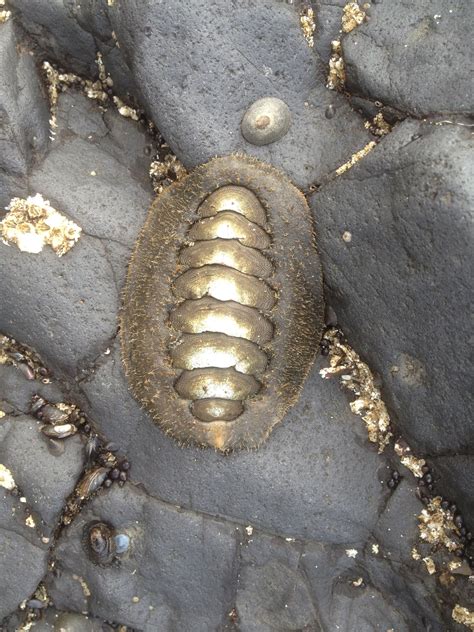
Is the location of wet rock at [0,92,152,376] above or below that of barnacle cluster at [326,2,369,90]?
below

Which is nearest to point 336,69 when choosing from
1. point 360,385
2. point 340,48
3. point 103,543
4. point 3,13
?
point 340,48

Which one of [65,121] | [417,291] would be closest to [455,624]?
[417,291]

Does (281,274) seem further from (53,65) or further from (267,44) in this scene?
(53,65)

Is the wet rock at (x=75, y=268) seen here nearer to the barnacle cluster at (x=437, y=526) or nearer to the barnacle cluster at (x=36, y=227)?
the barnacle cluster at (x=36, y=227)

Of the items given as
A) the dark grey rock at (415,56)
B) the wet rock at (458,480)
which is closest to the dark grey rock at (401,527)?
the wet rock at (458,480)

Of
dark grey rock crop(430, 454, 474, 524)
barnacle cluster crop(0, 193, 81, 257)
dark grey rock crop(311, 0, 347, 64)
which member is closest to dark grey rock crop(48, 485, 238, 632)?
dark grey rock crop(430, 454, 474, 524)

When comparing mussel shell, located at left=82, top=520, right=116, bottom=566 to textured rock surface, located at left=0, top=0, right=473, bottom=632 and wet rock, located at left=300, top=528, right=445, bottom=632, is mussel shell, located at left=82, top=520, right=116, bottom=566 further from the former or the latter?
wet rock, located at left=300, top=528, right=445, bottom=632
